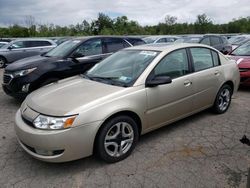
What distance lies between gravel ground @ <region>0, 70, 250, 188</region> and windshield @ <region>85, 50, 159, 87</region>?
1.02 meters

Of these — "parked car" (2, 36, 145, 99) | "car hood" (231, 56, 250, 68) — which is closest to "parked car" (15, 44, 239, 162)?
"parked car" (2, 36, 145, 99)

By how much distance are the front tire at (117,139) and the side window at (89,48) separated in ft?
11.4

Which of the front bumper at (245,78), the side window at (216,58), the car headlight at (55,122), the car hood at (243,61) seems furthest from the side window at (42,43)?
the car headlight at (55,122)

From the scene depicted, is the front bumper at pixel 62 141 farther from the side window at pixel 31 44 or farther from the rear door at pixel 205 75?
the side window at pixel 31 44

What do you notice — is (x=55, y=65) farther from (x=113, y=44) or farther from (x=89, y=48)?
(x=113, y=44)

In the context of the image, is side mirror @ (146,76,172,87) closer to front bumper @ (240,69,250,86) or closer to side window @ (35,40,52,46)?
front bumper @ (240,69,250,86)

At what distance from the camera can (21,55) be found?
13.8 meters

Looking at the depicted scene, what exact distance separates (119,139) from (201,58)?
2.28 m

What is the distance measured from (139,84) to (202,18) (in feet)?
140

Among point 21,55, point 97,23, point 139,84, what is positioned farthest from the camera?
point 97,23

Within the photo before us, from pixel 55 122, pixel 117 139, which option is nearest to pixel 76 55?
pixel 117 139

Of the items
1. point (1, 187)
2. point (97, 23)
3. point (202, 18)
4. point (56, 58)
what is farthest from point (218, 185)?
point (202, 18)

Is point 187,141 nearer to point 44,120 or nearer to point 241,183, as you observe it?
point 241,183

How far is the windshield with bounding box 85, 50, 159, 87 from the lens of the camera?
377 cm
